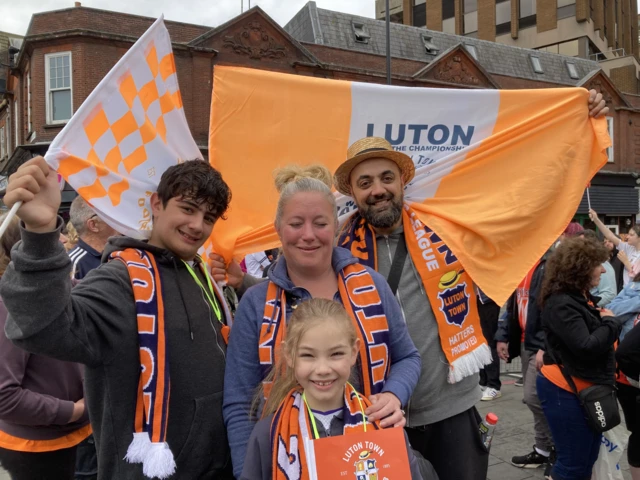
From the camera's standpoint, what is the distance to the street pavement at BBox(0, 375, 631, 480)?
415 centimetres

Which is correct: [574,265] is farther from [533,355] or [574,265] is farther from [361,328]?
[361,328]

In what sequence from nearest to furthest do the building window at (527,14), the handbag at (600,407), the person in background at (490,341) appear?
the handbag at (600,407) → the person in background at (490,341) → the building window at (527,14)

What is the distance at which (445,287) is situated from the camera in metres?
2.38

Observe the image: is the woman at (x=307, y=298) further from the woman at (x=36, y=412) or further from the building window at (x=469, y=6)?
the building window at (x=469, y=6)

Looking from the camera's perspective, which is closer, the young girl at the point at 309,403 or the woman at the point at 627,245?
the young girl at the point at 309,403

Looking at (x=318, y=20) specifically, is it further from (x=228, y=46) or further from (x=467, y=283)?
(x=467, y=283)

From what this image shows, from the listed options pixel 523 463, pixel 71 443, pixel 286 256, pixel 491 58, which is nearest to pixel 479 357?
pixel 286 256

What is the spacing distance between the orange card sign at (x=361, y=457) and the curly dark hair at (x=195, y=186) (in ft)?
3.00

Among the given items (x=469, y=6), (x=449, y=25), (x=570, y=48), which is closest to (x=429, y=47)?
(x=570, y=48)

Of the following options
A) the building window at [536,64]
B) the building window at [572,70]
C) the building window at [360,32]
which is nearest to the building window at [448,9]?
the building window at [572,70]

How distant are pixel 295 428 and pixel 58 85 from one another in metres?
16.4

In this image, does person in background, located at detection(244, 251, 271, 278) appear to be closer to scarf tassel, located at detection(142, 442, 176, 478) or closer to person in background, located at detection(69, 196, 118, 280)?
person in background, located at detection(69, 196, 118, 280)

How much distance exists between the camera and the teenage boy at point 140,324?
138 cm

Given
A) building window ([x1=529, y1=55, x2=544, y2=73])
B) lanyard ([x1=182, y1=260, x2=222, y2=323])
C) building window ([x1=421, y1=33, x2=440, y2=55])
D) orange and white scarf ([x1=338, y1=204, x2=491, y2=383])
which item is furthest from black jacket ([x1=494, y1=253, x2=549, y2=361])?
building window ([x1=529, y1=55, x2=544, y2=73])
